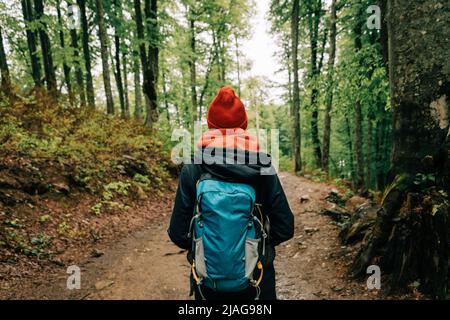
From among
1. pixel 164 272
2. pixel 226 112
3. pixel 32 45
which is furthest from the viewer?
pixel 32 45

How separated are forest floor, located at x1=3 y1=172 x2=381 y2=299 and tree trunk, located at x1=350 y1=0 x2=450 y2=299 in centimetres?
74

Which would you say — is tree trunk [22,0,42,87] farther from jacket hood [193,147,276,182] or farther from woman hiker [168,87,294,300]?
jacket hood [193,147,276,182]

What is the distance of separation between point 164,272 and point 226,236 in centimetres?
370

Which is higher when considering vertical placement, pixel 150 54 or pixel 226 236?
pixel 150 54

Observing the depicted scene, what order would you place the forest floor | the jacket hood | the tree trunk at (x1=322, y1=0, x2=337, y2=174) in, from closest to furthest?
the jacket hood → the forest floor → the tree trunk at (x1=322, y1=0, x2=337, y2=174)

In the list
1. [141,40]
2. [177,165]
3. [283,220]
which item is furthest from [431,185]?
[141,40]

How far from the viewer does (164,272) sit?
5.49 meters

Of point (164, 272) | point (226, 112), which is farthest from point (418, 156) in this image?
point (164, 272)

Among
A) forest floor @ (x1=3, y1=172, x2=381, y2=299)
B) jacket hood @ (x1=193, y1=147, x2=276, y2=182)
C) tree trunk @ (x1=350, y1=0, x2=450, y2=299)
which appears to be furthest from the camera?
forest floor @ (x1=3, y1=172, x2=381, y2=299)

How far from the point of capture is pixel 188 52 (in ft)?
48.4

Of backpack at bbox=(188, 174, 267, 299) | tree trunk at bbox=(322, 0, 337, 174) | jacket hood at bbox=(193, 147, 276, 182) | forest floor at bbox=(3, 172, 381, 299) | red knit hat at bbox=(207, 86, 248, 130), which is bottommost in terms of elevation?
forest floor at bbox=(3, 172, 381, 299)

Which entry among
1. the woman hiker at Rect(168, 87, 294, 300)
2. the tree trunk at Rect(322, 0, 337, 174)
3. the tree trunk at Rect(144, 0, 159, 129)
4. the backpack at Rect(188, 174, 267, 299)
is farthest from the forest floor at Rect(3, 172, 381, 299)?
the tree trunk at Rect(144, 0, 159, 129)

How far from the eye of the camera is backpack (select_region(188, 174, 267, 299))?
2.28 m

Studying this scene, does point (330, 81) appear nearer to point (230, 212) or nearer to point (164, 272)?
point (164, 272)
